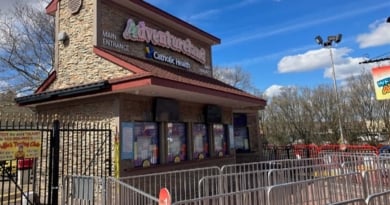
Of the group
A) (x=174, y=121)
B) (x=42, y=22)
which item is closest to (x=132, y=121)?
(x=174, y=121)

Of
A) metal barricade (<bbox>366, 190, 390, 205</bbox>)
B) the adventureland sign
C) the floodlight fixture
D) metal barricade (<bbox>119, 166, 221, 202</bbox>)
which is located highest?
the floodlight fixture

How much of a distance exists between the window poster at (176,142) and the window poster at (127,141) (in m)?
1.70

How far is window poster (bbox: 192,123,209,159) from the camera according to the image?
11733mm

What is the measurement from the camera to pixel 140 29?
11242 millimetres

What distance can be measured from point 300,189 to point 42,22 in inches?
1079

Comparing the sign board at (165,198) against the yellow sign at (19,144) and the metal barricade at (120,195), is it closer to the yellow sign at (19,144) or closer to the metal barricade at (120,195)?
the metal barricade at (120,195)

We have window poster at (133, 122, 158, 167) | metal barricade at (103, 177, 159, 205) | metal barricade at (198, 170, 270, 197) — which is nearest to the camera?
metal barricade at (103, 177, 159, 205)

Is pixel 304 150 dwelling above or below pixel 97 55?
below

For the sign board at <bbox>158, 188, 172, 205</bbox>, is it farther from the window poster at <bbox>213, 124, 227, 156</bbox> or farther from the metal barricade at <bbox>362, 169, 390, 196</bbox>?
the window poster at <bbox>213, 124, 227, 156</bbox>

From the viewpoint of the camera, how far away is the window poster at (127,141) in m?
8.80

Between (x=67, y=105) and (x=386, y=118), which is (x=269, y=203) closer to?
(x=67, y=105)

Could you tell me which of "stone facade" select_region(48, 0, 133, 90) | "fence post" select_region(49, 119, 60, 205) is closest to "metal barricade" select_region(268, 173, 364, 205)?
"fence post" select_region(49, 119, 60, 205)

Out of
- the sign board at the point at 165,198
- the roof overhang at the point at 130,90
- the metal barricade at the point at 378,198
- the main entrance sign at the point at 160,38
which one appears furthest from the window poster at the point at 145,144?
the metal barricade at the point at 378,198

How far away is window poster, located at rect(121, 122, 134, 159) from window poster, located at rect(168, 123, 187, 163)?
1.70 meters
